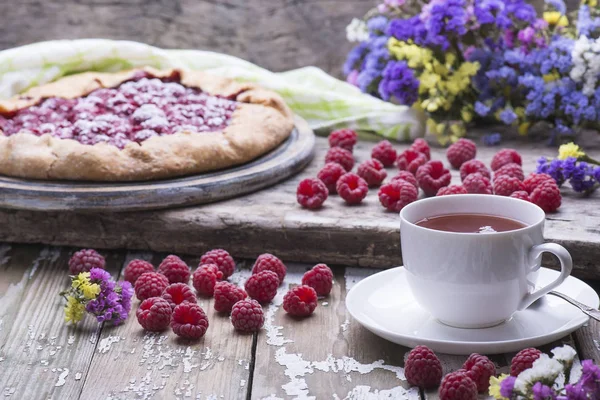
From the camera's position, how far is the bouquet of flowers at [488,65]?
7.53 ft

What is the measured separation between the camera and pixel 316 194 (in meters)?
1.83

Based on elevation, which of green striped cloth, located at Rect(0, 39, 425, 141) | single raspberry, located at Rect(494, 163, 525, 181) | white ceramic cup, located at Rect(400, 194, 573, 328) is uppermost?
white ceramic cup, located at Rect(400, 194, 573, 328)

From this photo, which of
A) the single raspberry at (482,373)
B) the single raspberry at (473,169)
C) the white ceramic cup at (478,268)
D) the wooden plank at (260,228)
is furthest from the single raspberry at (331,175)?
the single raspberry at (482,373)

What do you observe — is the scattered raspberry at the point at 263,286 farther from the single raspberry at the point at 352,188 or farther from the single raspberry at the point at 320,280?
the single raspberry at the point at 352,188

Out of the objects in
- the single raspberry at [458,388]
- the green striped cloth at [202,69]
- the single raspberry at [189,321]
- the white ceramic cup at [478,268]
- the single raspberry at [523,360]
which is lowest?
the green striped cloth at [202,69]

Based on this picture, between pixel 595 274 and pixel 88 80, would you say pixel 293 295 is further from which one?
pixel 88 80

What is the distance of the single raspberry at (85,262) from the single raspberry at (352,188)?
558 mm

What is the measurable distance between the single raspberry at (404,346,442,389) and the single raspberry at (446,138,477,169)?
99 cm

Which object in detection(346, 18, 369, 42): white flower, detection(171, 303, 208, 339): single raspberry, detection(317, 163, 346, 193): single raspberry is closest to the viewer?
detection(171, 303, 208, 339): single raspberry

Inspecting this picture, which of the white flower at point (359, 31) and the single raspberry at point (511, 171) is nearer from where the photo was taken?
the single raspberry at point (511, 171)

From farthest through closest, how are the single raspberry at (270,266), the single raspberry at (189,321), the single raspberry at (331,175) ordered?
the single raspberry at (331,175)
the single raspberry at (270,266)
the single raspberry at (189,321)

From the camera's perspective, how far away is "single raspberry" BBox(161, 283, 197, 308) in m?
1.48

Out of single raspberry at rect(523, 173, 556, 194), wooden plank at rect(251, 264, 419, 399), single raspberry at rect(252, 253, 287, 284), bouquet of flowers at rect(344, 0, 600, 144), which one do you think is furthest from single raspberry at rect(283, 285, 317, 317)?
bouquet of flowers at rect(344, 0, 600, 144)

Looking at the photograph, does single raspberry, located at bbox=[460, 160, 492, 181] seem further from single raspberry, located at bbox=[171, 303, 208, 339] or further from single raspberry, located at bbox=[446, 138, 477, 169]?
single raspberry, located at bbox=[171, 303, 208, 339]
